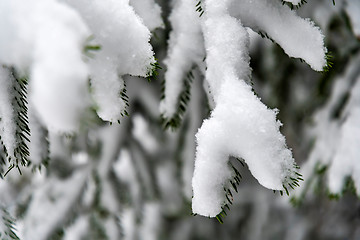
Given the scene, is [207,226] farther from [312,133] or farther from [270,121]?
[270,121]

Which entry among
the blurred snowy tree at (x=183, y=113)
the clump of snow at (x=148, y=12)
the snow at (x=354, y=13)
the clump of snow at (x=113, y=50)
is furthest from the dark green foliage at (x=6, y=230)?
the snow at (x=354, y=13)

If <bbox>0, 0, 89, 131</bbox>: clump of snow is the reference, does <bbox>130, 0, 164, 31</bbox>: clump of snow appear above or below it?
above

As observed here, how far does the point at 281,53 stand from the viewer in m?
1.84

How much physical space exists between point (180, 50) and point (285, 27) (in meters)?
0.31

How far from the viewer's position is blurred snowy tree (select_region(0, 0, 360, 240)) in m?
0.55

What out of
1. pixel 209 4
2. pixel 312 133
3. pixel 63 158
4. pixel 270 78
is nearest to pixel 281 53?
pixel 270 78

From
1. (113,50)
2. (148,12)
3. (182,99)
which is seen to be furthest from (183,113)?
(113,50)

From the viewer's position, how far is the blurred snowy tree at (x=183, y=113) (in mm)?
551

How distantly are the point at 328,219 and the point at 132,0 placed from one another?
212 centimetres

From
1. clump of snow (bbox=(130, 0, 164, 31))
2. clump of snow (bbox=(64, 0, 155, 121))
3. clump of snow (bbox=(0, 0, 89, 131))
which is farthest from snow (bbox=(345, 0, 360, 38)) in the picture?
clump of snow (bbox=(0, 0, 89, 131))

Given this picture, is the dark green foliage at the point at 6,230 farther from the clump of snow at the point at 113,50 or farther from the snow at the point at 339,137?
the snow at the point at 339,137

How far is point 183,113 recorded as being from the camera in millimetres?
1065

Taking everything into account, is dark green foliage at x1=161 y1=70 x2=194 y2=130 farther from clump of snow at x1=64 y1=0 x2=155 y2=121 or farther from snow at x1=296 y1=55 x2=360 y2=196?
snow at x1=296 y1=55 x2=360 y2=196

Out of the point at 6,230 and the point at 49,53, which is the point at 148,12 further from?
the point at 6,230
